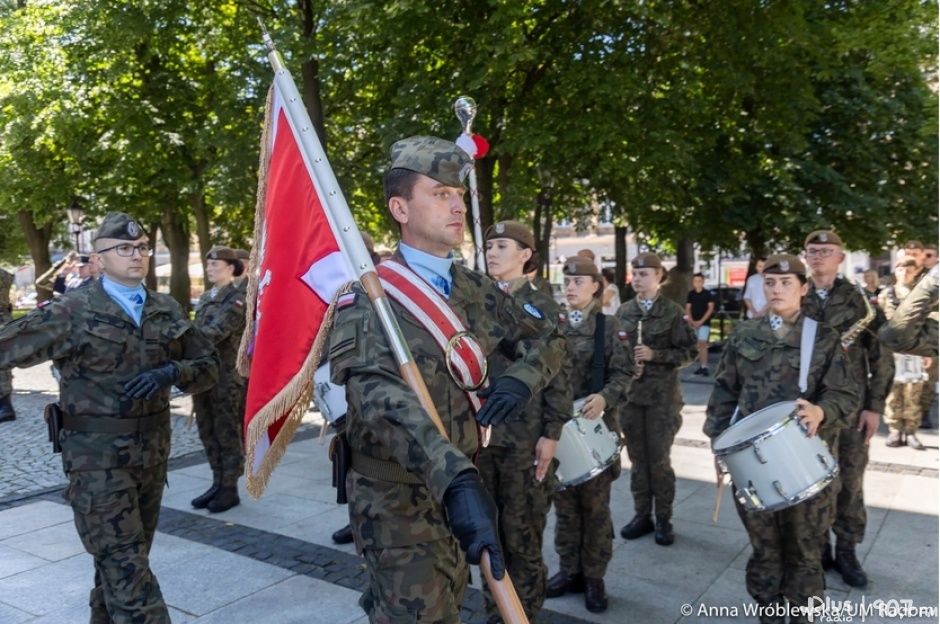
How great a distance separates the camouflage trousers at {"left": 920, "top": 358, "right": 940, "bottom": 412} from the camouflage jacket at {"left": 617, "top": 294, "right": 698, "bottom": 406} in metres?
4.56

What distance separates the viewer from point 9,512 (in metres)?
6.88

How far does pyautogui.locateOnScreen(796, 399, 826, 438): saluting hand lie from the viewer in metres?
3.94

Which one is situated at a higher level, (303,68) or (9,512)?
(303,68)

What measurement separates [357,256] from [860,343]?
3.97 m

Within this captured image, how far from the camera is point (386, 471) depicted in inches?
104

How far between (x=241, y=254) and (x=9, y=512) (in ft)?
9.91

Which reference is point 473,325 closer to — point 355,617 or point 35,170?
point 355,617

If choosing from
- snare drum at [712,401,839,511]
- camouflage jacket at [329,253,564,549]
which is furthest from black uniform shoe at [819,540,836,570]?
camouflage jacket at [329,253,564,549]

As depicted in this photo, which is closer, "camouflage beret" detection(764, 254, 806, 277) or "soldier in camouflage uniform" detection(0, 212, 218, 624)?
"soldier in camouflage uniform" detection(0, 212, 218, 624)

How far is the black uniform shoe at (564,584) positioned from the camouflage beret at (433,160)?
308 centimetres

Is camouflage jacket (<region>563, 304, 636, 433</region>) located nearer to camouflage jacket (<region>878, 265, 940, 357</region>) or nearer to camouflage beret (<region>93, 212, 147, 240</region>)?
camouflage jacket (<region>878, 265, 940, 357</region>)

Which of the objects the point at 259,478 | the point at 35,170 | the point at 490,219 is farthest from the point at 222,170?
the point at 259,478

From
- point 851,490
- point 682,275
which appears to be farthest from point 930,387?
point 682,275

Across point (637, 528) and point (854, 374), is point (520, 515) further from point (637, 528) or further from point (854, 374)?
point (854, 374)
